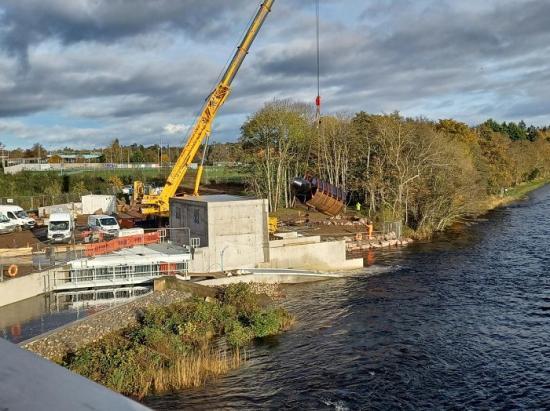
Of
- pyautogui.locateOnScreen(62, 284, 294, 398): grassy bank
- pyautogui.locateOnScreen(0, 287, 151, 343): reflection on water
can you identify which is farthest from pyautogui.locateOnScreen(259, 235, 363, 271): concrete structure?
pyautogui.locateOnScreen(0, 287, 151, 343): reflection on water

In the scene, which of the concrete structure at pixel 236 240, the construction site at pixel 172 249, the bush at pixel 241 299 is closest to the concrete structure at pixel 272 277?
the construction site at pixel 172 249

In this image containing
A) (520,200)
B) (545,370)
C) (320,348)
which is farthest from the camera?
(520,200)

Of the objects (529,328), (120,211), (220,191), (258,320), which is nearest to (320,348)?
(258,320)

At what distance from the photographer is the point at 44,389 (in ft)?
8.08

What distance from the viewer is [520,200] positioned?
103 metres

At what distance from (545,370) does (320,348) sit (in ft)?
29.8

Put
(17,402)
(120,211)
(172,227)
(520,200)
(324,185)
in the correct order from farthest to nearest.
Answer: (520,200) < (120,211) < (324,185) < (172,227) < (17,402)

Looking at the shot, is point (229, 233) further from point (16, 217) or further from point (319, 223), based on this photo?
point (16, 217)

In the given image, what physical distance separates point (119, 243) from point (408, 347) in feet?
71.8

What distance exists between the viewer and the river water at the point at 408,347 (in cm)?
1852

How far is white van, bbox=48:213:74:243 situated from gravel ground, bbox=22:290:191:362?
660 inches

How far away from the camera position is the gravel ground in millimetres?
20658

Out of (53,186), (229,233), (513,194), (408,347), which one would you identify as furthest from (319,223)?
(513,194)

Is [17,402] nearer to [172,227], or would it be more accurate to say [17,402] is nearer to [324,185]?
[172,227]
